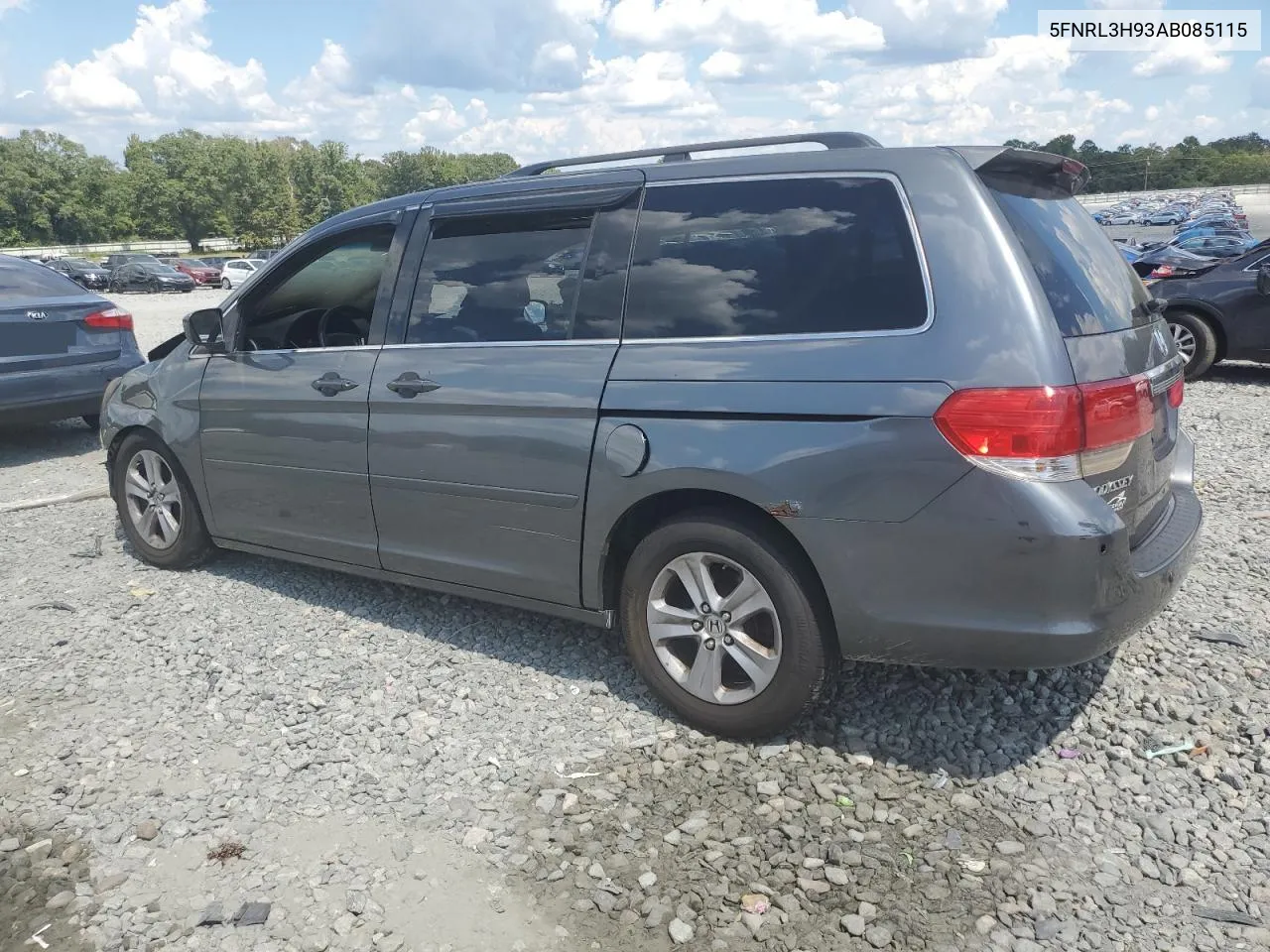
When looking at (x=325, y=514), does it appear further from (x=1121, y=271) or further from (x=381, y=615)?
(x=1121, y=271)

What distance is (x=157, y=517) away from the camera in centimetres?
553

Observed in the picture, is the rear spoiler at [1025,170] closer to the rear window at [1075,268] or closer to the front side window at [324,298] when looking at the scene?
the rear window at [1075,268]

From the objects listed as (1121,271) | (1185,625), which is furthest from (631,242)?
(1185,625)

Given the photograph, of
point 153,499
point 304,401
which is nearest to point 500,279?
point 304,401

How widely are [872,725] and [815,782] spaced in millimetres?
437

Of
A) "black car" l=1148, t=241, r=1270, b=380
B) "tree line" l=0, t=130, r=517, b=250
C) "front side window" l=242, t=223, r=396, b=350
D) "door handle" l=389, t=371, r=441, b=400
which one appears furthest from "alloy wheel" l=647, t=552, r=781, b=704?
"tree line" l=0, t=130, r=517, b=250

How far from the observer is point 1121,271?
3729 mm

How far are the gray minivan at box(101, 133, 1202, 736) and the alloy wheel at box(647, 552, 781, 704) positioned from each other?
11mm

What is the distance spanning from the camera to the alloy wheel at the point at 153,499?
17.9ft

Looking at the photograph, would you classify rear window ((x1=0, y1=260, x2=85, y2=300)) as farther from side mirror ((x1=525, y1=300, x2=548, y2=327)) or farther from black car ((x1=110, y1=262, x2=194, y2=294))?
black car ((x1=110, y1=262, x2=194, y2=294))

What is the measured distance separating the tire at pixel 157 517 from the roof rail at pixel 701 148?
2.50m

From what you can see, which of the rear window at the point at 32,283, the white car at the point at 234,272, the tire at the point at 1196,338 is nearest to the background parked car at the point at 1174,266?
the tire at the point at 1196,338

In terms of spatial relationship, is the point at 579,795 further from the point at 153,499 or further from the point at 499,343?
the point at 153,499

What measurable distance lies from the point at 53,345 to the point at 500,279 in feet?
19.6
